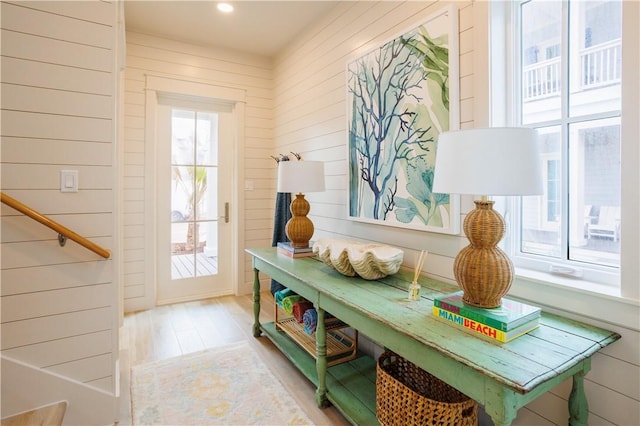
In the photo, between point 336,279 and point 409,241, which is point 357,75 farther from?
point 336,279

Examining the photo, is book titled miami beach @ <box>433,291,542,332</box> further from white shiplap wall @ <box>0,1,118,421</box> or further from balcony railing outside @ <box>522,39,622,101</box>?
white shiplap wall @ <box>0,1,118,421</box>

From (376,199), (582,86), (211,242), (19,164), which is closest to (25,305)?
(19,164)

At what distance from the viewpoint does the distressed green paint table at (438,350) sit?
990 millimetres

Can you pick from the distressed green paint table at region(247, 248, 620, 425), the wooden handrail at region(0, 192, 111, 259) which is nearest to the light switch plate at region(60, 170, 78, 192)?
the wooden handrail at region(0, 192, 111, 259)

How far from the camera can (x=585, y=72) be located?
138 cm

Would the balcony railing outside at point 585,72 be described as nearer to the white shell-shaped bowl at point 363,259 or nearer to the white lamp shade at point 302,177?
the white shell-shaped bowl at point 363,259

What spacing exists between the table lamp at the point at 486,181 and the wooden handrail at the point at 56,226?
161 cm

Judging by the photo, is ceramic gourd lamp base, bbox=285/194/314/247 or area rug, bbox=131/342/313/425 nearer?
area rug, bbox=131/342/313/425

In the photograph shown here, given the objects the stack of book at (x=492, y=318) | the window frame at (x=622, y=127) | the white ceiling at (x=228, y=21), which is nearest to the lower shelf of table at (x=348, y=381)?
the stack of book at (x=492, y=318)

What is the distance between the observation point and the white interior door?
11.6 feet

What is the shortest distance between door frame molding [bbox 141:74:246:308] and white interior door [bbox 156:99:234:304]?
0.32 feet

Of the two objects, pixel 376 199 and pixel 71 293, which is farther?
pixel 376 199

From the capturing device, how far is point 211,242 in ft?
12.5

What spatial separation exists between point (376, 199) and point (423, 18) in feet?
3.57
